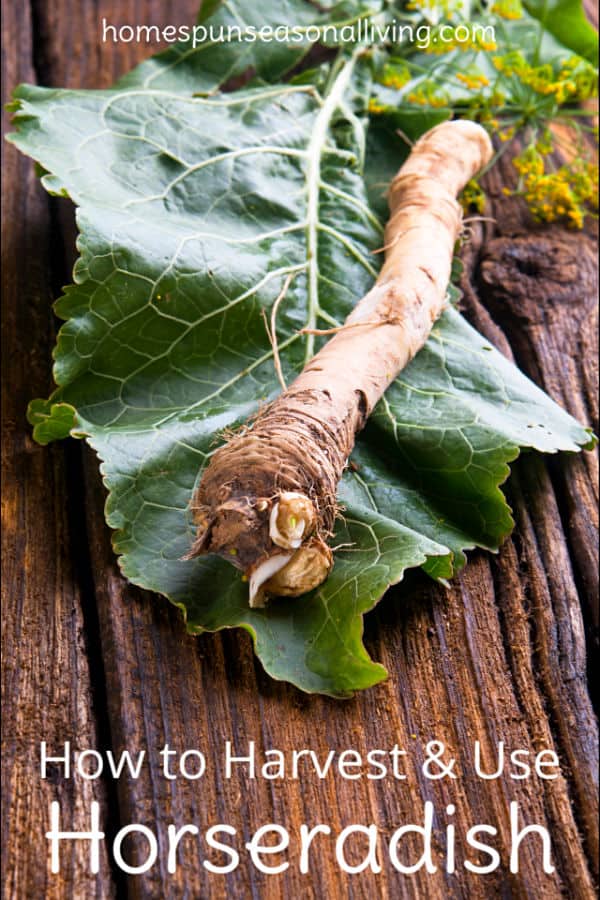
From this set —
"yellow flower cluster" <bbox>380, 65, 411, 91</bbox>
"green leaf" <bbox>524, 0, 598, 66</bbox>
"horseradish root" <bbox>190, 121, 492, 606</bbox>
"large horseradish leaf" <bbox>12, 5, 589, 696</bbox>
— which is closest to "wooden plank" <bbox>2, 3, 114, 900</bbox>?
"large horseradish leaf" <bbox>12, 5, 589, 696</bbox>

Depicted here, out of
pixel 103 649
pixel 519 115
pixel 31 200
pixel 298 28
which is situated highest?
pixel 298 28

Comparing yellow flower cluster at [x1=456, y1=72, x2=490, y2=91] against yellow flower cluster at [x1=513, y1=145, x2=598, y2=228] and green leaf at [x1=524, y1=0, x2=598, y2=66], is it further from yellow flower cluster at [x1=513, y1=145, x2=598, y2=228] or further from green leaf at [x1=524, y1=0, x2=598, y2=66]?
green leaf at [x1=524, y1=0, x2=598, y2=66]

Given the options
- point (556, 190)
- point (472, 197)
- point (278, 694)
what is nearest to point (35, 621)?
point (278, 694)

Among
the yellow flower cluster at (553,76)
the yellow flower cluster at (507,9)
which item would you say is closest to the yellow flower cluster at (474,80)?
the yellow flower cluster at (553,76)

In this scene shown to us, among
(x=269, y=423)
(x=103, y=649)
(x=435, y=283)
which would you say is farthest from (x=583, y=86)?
(x=103, y=649)

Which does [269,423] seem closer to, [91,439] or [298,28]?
[91,439]
